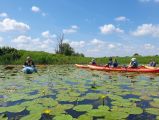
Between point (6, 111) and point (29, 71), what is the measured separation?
12342mm

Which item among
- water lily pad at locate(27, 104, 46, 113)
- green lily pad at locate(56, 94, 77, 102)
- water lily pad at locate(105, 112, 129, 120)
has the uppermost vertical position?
green lily pad at locate(56, 94, 77, 102)

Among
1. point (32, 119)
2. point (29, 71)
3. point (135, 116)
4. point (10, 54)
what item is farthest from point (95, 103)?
point (10, 54)

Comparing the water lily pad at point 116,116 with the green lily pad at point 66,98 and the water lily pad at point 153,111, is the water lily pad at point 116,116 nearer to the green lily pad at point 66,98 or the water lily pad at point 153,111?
the water lily pad at point 153,111

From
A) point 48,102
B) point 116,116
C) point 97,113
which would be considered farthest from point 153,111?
point 48,102

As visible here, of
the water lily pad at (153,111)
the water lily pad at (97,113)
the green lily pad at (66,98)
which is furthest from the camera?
the green lily pad at (66,98)

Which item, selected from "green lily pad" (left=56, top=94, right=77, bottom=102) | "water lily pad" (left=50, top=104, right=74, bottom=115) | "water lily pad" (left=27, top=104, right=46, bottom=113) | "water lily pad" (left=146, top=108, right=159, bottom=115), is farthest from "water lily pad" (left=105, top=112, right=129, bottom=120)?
"green lily pad" (left=56, top=94, right=77, bottom=102)

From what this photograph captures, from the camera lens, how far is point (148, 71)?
62.8 ft

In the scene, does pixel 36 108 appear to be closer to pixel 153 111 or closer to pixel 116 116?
pixel 116 116

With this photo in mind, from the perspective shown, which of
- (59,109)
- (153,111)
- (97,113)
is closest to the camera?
(97,113)

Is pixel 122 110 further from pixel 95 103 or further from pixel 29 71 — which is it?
pixel 29 71

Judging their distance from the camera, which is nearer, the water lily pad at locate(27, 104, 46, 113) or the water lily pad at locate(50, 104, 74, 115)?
the water lily pad at locate(50, 104, 74, 115)

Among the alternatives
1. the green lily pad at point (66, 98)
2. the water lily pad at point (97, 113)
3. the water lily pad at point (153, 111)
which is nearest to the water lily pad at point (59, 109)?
the water lily pad at point (97, 113)

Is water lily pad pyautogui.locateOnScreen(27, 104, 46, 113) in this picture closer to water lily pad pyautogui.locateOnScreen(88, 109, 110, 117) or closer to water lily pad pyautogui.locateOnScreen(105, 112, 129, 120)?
water lily pad pyautogui.locateOnScreen(88, 109, 110, 117)

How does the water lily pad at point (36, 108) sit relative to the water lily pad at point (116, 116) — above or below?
below
